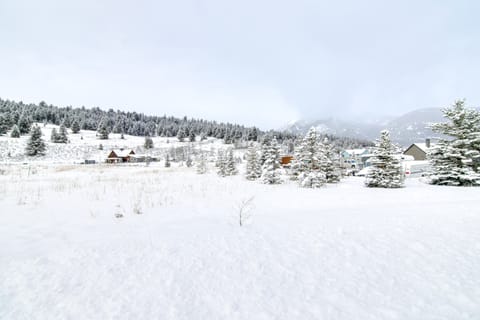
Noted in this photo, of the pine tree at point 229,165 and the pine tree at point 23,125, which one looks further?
the pine tree at point 23,125

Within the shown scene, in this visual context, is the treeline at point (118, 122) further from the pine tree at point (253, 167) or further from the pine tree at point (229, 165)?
the pine tree at point (253, 167)

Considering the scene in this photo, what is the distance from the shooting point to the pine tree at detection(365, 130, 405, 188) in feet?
56.2

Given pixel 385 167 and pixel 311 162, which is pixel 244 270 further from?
pixel 385 167

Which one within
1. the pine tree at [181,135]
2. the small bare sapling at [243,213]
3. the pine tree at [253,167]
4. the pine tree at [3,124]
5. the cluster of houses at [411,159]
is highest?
the pine tree at [181,135]

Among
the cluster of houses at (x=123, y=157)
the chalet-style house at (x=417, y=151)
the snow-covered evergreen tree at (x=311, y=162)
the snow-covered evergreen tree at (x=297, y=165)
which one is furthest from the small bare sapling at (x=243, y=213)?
the cluster of houses at (x=123, y=157)

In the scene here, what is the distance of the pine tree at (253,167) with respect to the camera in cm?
2761

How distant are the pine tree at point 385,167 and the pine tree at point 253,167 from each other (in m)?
12.5

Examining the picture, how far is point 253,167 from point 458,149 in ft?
60.1

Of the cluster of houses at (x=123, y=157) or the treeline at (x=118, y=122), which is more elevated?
the treeline at (x=118, y=122)

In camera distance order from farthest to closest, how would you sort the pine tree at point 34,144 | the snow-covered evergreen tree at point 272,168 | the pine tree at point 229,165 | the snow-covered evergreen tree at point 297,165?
the pine tree at point 34,144
the pine tree at point 229,165
the snow-covered evergreen tree at point 272,168
the snow-covered evergreen tree at point 297,165

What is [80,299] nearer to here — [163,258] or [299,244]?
[163,258]

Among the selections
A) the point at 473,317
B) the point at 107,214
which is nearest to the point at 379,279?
the point at 473,317

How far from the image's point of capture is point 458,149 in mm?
15797

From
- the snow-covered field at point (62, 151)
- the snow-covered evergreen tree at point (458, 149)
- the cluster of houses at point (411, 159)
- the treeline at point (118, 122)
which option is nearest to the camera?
the snow-covered evergreen tree at point (458, 149)
